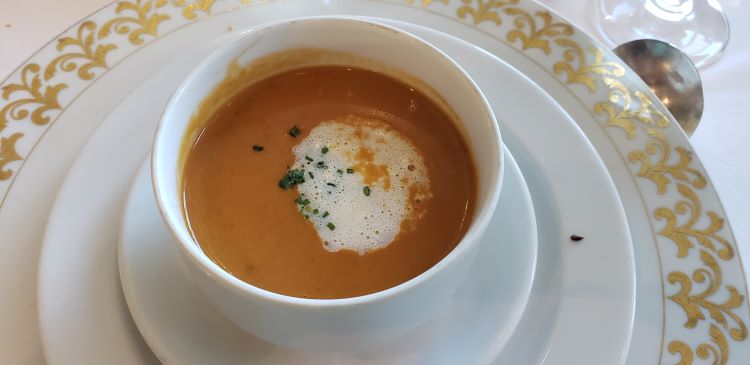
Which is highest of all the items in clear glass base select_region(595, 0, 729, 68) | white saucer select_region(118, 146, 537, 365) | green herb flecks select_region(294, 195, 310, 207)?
clear glass base select_region(595, 0, 729, 68)

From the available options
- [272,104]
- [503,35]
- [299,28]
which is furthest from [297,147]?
[503,35]

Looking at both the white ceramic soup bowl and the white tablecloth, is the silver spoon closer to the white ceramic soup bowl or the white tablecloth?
the white tablecloth

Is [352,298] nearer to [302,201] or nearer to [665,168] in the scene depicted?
[302,201]

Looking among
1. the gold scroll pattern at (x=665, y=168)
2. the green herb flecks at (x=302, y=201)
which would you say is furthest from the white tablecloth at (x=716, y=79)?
the green herb flecks at (x=302, y=201)

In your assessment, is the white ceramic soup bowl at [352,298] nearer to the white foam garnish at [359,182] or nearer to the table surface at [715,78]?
the white foam garnish at [359,182]

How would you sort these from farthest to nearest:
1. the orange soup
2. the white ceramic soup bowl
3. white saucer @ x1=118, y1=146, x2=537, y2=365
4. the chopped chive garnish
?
1. the chopped chive garnish
2. the orange soup
3. white saucer @ x1=118, y1=146, x2=537, y2=365
4. the white ceramic soup bowl

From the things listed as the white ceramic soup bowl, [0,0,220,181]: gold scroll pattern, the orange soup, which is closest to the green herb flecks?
the orange soup

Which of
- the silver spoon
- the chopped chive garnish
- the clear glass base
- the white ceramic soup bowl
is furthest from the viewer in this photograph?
the clear glass base
